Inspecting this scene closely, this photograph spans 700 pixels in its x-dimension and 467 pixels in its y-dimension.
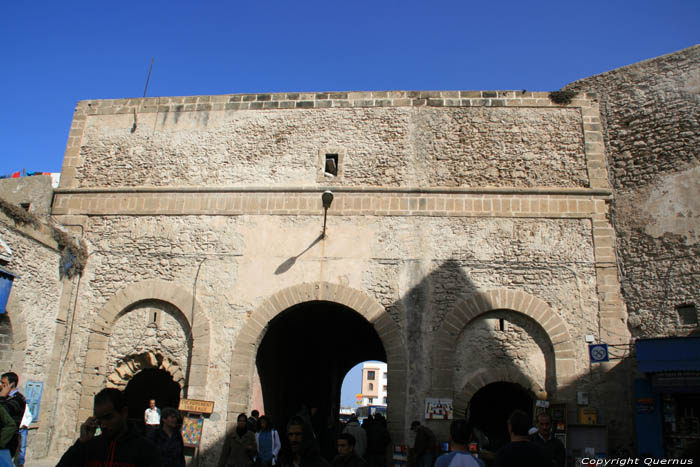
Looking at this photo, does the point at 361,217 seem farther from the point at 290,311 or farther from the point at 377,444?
the point at 377,444

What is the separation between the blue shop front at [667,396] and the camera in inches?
311

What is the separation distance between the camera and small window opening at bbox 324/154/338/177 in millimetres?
10797

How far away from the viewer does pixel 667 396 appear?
8406 millimetres

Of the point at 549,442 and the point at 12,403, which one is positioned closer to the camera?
the point at 12,403

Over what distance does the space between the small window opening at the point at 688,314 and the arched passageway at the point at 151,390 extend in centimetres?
930

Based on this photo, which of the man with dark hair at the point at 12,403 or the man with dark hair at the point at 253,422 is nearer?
the man with dark hair at the point at 12,403

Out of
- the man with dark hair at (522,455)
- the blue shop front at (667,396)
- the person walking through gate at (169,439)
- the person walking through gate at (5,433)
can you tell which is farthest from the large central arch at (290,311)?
the man with dark hair at (522,455)

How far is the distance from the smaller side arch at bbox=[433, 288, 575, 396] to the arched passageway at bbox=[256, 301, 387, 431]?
1.78 m

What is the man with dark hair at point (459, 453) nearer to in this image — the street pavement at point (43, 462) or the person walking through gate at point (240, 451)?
the person walking through gate at point (240, 451)

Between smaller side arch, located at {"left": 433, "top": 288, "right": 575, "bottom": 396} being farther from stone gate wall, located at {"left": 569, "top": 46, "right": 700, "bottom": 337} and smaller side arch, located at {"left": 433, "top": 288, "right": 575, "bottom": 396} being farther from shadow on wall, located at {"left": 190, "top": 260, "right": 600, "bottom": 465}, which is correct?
stone gate wall, located at {"left": 569, "top": 46, "right": 700, "bottom": 337}

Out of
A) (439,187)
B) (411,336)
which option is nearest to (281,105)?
(439,187)

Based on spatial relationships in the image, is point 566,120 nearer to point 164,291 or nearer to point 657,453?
point 657,453

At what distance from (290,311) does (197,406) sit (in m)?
2.13

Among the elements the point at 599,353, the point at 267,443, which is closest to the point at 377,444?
the point at 267,443
